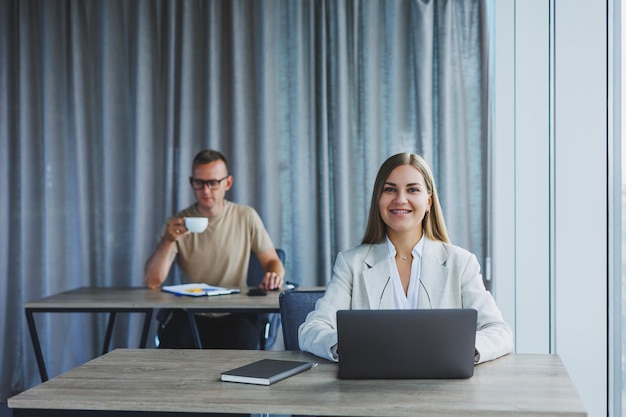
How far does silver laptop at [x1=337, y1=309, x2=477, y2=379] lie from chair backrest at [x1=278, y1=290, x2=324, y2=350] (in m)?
0.69

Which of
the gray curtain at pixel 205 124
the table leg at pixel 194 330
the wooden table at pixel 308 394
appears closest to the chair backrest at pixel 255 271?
the gray curtain at pixel 205 124

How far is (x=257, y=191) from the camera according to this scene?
456cm

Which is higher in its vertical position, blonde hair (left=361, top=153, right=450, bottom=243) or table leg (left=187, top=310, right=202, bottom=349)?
blonde hair (left=361, top=153, right=450, bottom=243)

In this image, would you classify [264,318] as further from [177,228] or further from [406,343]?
[406,343]

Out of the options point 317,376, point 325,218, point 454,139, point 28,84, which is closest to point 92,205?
point 28,84

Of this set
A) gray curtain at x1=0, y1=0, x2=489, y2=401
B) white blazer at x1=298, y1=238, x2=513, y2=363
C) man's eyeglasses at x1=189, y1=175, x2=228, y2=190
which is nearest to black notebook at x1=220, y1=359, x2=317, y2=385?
white blazer at x1=298, y1=238, x2=513, y2=363

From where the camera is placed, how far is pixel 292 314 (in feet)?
8.04

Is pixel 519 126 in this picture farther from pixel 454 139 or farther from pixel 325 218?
pixel 325 218

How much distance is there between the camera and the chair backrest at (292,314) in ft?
8.00

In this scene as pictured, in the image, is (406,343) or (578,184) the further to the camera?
(578,184)

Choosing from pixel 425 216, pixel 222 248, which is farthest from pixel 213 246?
pixel 425 216

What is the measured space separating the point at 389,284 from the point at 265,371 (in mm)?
600

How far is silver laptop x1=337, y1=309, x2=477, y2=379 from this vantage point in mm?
1697

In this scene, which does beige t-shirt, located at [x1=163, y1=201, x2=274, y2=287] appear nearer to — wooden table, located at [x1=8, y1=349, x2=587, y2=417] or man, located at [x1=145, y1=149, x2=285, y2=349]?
man, located at [x1=145, y1=149, x2=285, y2=349]
